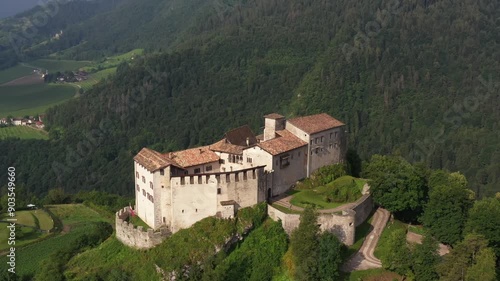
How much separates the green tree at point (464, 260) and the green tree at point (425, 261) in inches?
26.1

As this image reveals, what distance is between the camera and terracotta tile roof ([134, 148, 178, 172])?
5441 centimetres

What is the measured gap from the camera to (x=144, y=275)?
172 ft

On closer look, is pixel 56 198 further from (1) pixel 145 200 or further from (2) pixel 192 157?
(2) pixel 192 157

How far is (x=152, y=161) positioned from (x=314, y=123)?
1780 centimetres

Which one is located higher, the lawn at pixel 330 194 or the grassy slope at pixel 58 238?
the lawn at pixel 330 194

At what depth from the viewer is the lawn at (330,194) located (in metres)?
56.9

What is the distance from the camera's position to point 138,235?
55812 millimetres

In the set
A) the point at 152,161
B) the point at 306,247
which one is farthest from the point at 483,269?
the point at 152,161

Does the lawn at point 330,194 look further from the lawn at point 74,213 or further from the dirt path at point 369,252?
the lawn at point 74,213

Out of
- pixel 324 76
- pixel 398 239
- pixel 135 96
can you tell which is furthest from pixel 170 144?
pixel 398 239

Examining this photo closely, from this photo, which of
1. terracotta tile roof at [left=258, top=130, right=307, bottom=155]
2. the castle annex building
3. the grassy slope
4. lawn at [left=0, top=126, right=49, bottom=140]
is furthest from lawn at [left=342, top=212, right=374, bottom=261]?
lawn at [left=0, top=126, right=49, bottom=140]

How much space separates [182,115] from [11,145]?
4549cm

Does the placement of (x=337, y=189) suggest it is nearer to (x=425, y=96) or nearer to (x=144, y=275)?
(x=144, y=275)

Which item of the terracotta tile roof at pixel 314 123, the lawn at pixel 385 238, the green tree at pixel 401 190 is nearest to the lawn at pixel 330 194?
the green tree at pixel 401 190
